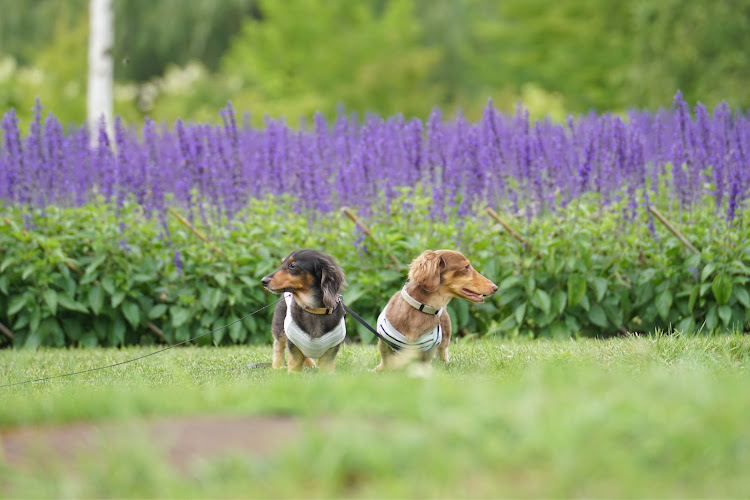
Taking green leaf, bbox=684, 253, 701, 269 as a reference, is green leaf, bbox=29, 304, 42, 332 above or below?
below

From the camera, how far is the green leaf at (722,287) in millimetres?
6957

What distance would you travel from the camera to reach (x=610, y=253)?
7.44 m

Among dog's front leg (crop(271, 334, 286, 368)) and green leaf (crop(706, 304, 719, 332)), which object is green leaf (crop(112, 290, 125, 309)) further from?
green leaf (crop(706, 304, 719, 332))

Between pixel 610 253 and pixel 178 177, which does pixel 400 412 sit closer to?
pixel 610 253

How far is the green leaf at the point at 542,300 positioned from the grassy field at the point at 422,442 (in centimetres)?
349

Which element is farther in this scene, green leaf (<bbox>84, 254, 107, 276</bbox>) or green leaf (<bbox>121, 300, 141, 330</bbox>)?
green leaf (<bbox>121, 300, 141, 330</bbox>)

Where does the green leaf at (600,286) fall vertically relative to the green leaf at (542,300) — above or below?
above

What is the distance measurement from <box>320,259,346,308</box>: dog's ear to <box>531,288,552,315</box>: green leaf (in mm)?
2342

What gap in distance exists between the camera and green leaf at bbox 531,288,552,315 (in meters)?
7.23

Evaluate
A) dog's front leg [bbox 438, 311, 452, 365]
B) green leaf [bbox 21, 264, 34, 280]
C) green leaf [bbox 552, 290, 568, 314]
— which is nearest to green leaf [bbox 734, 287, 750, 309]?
green leaf [bbox 552, 290, 568, 314]

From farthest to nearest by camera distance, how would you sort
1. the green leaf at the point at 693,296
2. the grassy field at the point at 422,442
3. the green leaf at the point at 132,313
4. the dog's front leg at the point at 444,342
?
the green leaf at the point at 132,313
the green leaf at the point at 693,296
the dog's front leg at the point at 444,342
the grassy field at the point at 422,442

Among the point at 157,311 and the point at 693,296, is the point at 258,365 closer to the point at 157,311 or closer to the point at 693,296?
the point at 157,311

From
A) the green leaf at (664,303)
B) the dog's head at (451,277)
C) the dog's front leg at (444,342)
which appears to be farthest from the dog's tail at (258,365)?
the green leaf at (664,303)

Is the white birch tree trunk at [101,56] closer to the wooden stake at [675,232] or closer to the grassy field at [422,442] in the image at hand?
the wooden stake at [675,232]
